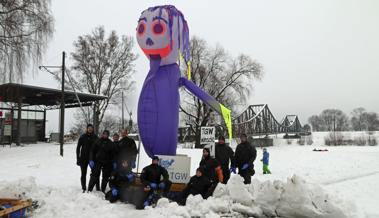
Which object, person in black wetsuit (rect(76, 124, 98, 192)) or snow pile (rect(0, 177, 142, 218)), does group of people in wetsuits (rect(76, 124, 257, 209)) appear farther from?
snow pile (rect(0, 177, 142, 218))

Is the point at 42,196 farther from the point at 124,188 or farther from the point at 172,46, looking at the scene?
the point at 172,46

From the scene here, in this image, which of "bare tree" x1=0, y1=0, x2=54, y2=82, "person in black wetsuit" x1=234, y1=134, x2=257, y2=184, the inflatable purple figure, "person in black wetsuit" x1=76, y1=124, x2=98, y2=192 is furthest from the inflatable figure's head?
"bare tree" x1=0, y1=0, x2=54, y2=82

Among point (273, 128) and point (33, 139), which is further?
point (273, 128)

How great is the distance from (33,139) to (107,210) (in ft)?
76.8

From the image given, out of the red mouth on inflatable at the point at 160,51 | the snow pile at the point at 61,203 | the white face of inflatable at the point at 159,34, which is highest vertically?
the white face of inflatable at the point at 159,34

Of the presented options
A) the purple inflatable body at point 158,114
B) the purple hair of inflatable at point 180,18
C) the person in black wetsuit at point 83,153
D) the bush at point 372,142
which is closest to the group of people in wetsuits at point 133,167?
the person in black wetsuit at point 83,153

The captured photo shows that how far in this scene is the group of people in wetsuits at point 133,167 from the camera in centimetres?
739

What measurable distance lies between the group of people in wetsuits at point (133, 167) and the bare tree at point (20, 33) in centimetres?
635

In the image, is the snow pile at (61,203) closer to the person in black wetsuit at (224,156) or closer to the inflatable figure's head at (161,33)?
the person in black wetsuit at (224,156)

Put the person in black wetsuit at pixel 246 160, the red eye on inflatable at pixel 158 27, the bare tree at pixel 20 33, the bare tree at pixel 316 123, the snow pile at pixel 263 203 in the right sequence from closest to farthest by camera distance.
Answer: the snow pile at pixel 263 203, the person in black wetsuit at pixel 246 160, the red eye on inflatable at pixel 158 27, the bare tree at pixel 20 33, the bare tree at pixel 316 123

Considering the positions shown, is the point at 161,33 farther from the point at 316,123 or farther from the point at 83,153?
the point at 316,123

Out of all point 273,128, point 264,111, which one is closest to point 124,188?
point 264,111

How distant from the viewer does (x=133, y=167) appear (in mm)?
8336

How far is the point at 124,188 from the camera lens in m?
7.52
